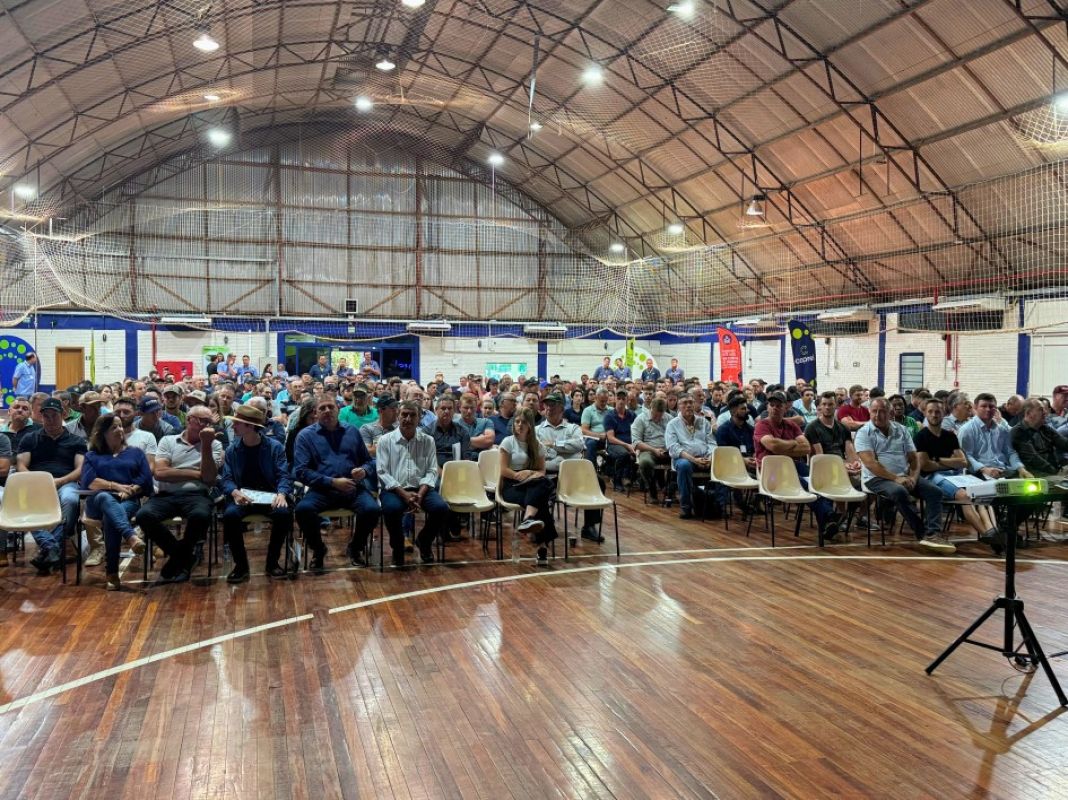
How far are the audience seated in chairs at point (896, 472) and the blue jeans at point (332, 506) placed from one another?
4512mm

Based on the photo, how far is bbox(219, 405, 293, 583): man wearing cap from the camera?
592 cm

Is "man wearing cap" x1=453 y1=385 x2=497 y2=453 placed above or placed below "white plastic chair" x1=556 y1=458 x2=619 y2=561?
above

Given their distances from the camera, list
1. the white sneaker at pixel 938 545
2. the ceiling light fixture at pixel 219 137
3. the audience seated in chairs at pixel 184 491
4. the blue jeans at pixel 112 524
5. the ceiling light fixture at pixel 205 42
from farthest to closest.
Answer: the ceiling light fixture at pixel 219 137 < the ceiling light fixture at pixel 205 42 < the white sneaker at pixel 938 545 < the audience seated in chairs at pixel 184 491 < the blue jeans at pixel 112 524

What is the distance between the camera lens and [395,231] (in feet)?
83.8

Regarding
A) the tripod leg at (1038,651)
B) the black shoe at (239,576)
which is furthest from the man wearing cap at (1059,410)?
the black shoe at (239,576)

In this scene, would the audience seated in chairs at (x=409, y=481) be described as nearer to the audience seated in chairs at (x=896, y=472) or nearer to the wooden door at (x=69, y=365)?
the audience seated in chairs at (x=896, y=472)

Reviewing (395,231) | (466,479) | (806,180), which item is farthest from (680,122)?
(466,479)

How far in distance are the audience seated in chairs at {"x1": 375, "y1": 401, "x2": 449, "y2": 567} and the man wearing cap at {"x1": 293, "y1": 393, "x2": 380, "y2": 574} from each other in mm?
144

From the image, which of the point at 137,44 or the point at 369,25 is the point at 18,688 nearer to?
the point at 137,44

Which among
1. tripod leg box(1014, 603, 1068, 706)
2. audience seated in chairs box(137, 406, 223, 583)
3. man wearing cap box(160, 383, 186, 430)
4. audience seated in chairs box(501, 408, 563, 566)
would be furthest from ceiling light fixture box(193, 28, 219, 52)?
tripod leg box(1014, 603, 1068, 706)

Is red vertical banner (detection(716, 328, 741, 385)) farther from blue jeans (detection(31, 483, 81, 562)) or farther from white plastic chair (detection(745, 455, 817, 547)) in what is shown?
blue jeans (detection(31, 483, 81, 562))

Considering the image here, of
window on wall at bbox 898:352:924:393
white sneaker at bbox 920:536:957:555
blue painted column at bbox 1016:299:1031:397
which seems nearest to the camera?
white sneaker at bbox 920:536:957:555

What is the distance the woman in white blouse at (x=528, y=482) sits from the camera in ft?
21.9

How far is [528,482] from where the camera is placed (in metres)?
6.86
